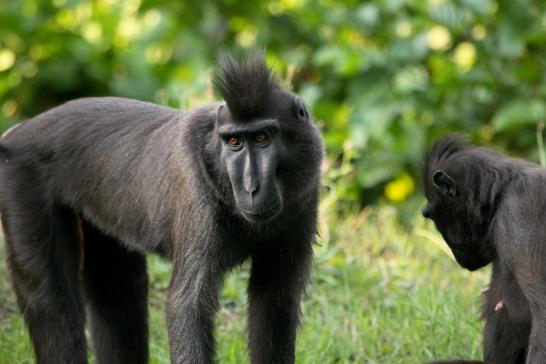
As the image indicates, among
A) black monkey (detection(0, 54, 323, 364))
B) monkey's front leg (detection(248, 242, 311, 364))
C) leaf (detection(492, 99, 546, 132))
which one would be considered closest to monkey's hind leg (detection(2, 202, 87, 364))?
black monkey (detection(0, 54, 323, 364))

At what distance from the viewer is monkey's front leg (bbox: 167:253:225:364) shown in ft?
17.4

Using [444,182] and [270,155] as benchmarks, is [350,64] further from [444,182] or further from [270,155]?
[270,155]

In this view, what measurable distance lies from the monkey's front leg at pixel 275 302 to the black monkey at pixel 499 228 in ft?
2.72

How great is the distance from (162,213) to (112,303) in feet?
3.51

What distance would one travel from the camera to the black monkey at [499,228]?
514 centimetres

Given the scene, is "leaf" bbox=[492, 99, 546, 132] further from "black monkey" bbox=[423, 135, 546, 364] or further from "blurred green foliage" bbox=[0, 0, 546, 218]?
"black monkey" bbox=[423, 135, 546, 364]

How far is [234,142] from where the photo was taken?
5.28 m

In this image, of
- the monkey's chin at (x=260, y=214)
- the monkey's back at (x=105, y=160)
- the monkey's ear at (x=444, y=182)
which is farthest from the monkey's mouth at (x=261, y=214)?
the monkey's ear at (x=444, y=182)

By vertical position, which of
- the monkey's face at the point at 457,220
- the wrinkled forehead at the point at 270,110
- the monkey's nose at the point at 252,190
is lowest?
the monkey's face at the point at 457,220

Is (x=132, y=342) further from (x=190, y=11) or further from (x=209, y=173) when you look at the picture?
(x=190, y=11)

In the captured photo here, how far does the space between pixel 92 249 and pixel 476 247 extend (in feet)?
7.88

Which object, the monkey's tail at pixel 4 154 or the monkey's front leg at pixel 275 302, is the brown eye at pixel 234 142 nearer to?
the monkey's front leg at pixel 275 302

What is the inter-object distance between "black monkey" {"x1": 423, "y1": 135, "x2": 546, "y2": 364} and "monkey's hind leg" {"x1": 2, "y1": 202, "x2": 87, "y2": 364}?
2.13 meters

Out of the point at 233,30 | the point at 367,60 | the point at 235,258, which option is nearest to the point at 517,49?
the point at 367,60
